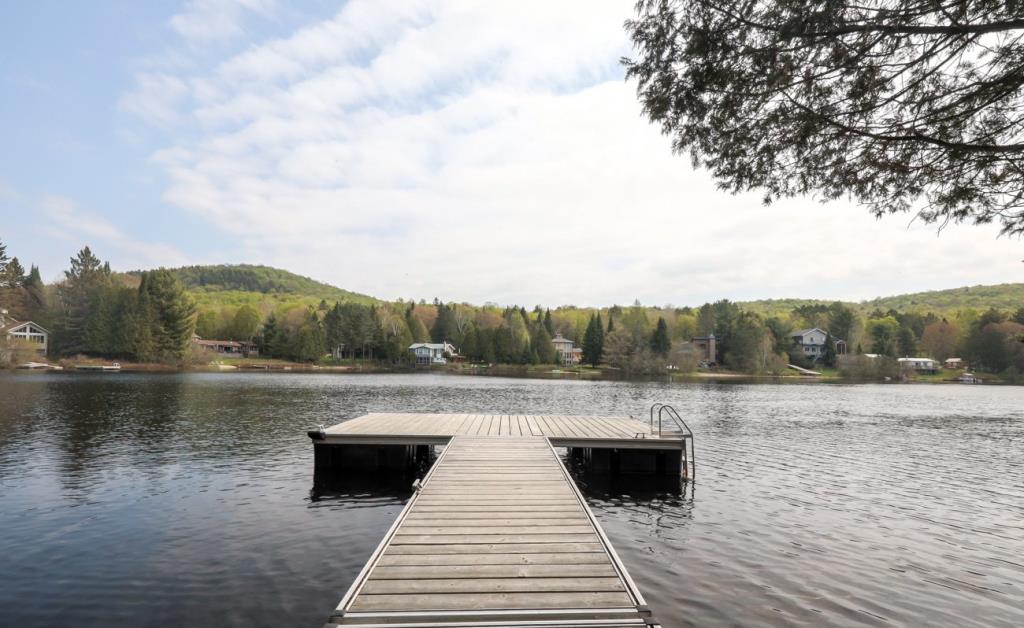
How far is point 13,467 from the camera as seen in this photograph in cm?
1476

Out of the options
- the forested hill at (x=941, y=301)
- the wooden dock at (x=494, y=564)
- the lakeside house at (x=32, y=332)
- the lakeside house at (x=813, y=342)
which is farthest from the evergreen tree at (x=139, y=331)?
the forested hill at (x=941, y=301)

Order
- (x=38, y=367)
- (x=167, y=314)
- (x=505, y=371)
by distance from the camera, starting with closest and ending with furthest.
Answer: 1. (x=38, y=367)
2. (x=167, y=314)
3. (x=505, y=371)

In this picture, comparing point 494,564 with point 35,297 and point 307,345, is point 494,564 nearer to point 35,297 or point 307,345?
point 307,345

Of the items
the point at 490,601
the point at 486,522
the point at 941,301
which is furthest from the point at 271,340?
the point at 941,301

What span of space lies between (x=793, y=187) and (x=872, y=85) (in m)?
1.26

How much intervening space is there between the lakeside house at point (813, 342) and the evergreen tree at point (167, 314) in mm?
99397

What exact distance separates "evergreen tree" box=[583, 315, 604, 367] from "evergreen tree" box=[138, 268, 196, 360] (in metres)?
61.9

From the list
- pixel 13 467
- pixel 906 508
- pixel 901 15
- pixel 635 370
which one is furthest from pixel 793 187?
→ pixel 635 370

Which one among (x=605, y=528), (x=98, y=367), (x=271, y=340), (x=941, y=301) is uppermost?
(x=941, y=301)

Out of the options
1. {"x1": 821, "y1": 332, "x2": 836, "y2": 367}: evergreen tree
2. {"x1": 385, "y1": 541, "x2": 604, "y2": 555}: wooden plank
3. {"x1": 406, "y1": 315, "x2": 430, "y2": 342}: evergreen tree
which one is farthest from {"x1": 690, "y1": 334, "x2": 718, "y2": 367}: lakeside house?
{"x1": 385, "y1": 541, "x2": 604, "y2": 555}: wooden plank

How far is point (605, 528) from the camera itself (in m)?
10.4

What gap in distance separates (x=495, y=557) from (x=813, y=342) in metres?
113

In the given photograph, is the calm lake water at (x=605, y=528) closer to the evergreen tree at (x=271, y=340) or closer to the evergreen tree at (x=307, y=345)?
the evergreen tree at (x=307, y=345)

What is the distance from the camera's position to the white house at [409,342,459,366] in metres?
106
